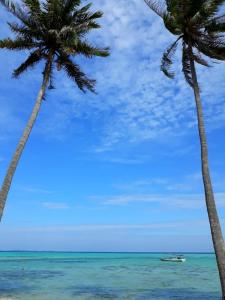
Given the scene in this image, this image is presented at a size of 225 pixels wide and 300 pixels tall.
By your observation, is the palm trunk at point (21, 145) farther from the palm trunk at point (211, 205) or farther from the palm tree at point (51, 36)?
the palm trunk at point (211, 205)

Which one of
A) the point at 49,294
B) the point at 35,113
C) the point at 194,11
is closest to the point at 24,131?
the point at 35,113

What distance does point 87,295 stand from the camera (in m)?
27.7

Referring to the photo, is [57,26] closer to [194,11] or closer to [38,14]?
[38,14]

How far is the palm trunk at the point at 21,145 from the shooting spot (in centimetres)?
1797

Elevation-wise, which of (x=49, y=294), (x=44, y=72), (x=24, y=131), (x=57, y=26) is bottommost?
(x=49, y=294)

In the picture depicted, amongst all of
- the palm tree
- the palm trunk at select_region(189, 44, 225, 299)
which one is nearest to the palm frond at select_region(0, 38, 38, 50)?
the palm tree

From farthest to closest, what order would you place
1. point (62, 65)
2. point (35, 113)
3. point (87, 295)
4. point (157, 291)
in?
point (157, 291)
point (87, 295)
point (62, 65)
point (35, 113)

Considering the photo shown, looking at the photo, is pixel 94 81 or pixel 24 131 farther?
pixel 94 81

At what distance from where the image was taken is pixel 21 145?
63.3ft

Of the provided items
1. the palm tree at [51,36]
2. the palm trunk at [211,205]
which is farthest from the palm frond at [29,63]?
the palm trunk at [211,205]

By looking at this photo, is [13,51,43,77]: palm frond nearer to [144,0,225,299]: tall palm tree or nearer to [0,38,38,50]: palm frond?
[0,38,38,50]: palm frond

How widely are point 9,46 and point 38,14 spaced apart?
2.24m

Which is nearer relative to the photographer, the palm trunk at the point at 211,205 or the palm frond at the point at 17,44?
the palm trunk at the point at 211,205

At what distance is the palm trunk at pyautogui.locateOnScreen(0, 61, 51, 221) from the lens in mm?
17969
